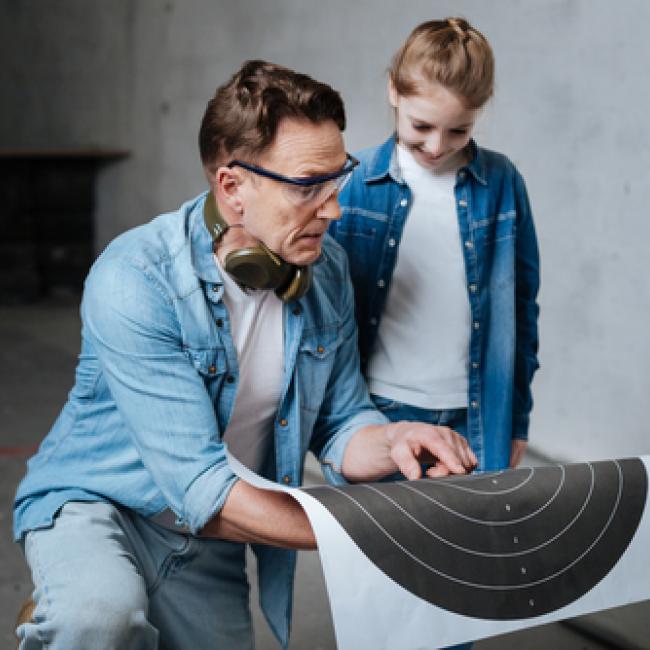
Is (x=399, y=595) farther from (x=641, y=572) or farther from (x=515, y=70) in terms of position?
(x=515, y=70)

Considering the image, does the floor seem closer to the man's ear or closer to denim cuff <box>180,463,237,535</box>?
denim cuff <box>180,463,237,535</box>

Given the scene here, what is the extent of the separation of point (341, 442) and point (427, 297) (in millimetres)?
448

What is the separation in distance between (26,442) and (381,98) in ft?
6.70

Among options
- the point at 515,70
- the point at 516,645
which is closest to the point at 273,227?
the point at 516,645

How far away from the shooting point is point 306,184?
5.11 feet

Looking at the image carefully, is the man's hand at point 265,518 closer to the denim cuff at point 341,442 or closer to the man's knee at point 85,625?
the man's knee at point 85,625

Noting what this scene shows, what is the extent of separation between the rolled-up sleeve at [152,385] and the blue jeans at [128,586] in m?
0.14

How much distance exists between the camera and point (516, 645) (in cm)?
271

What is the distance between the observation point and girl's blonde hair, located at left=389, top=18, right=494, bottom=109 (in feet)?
6.16

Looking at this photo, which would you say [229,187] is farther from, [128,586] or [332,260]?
[128,586]

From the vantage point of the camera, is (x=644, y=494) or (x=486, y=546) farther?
(x=644, y=494)

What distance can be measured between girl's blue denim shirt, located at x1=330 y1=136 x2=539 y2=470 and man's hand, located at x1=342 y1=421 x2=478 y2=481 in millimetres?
398

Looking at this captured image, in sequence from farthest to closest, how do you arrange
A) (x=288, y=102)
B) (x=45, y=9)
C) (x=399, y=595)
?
(x=45, y=9)
(x=288, y=102)
(x=399, y=595)

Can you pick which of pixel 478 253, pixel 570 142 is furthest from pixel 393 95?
pixel 570 142
